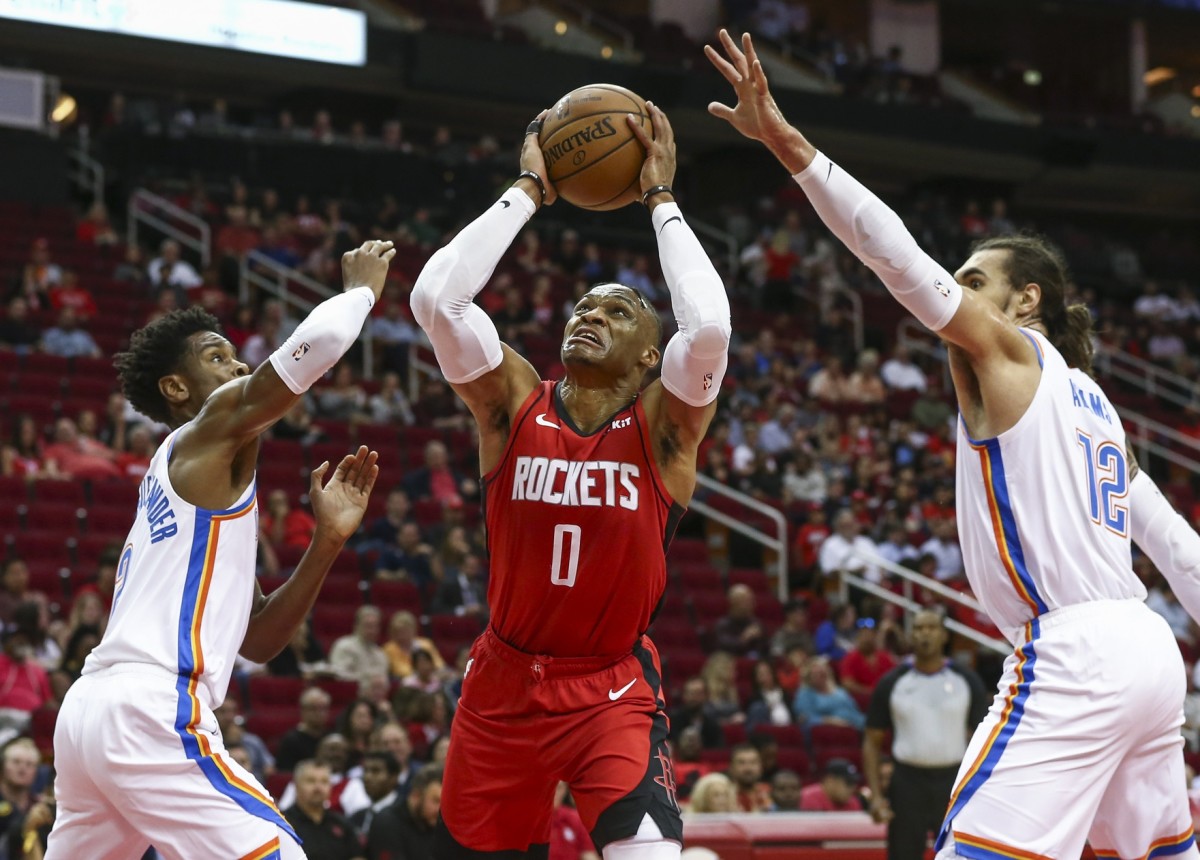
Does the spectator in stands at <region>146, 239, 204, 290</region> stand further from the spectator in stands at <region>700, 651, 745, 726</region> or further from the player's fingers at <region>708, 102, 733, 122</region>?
the player's fingers at <region>708, 102, 733, 122</region>

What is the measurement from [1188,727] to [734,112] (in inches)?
423

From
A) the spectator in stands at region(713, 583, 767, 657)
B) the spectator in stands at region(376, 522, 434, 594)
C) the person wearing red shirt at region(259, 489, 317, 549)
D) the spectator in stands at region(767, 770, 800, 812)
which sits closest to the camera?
the spectator in stands at region(767, 770, 800, 812)

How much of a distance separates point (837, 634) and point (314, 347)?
10.1 meters

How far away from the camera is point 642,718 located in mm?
4520

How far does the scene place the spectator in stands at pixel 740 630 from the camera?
13.2 m

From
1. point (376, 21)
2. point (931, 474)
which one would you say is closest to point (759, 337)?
point (931, 474)

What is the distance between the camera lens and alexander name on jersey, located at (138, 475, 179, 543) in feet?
14.3


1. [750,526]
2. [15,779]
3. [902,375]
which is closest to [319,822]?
[15,779]

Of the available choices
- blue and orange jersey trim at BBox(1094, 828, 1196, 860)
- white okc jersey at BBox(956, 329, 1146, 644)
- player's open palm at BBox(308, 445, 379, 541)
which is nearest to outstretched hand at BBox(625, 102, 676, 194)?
player's open palm at BBox(308, 445, 379, 541)

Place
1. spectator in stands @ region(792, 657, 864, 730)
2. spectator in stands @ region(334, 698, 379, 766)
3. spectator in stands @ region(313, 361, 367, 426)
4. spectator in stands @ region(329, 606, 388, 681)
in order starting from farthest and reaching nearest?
spectator in stands @ region(313, 361, 367, 426) < spectator in stands @ region(792, 657, 864, 730) < spectator in stands @ region(329, 606, 388, 681) < spectator in stands @ region(334, 698, 379, 766)

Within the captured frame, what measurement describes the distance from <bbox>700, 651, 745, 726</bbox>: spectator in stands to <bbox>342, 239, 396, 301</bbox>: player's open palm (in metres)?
7.64

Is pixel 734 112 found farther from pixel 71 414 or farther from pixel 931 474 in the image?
pixel 931 474

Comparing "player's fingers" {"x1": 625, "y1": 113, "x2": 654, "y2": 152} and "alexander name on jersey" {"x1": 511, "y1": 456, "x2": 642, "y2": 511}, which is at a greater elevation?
"player's fingers" {"x1": 625, "y1": 113, "x2": 654, "y2": 152}

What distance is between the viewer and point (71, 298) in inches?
588
